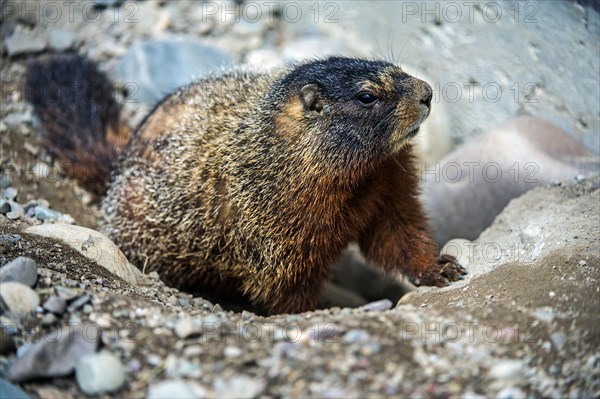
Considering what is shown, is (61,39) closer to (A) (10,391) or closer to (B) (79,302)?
(B) (79,302)

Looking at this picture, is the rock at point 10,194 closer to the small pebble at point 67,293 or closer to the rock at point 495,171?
the small pebble at point 67,293

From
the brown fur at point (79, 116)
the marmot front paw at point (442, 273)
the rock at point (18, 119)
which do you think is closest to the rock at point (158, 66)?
the brown fur at point (79, 116)

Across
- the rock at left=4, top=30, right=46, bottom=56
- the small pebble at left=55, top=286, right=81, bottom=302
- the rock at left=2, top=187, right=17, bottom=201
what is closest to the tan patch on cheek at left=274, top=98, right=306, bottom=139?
the small pebble at left=55, top=286, right=81, bottom=302

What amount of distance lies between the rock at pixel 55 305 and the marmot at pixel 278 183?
1.55 m

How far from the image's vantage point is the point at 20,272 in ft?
11.6

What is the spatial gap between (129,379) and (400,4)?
458cm

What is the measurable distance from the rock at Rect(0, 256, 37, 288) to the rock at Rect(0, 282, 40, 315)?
52mm

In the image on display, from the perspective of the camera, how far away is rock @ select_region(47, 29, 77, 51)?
7.81 meters

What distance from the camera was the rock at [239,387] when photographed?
118 inches

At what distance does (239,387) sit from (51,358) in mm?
854

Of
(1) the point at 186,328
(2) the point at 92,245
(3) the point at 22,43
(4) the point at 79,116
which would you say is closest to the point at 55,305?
(1) the point at 186,328

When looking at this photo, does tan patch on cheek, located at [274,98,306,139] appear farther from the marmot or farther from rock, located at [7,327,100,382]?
rock, located at [7,327,100,382]

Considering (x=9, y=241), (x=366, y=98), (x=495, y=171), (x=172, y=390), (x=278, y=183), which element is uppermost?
(x=366, y=98)

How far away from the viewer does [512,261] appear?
4.34 m
